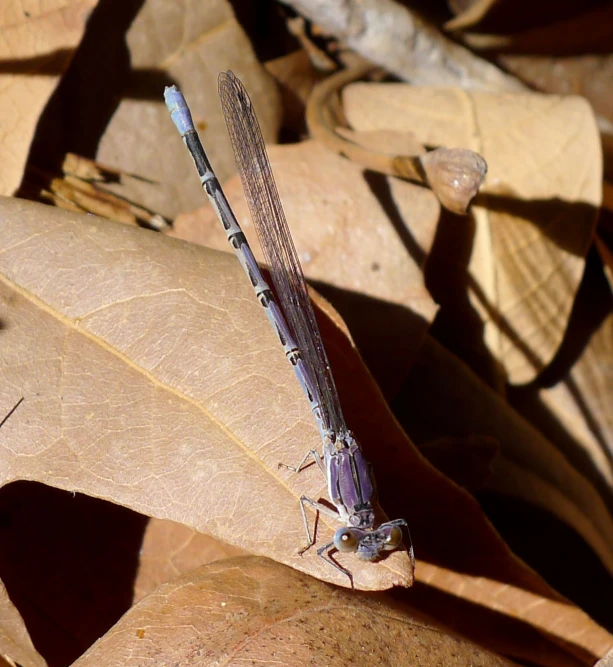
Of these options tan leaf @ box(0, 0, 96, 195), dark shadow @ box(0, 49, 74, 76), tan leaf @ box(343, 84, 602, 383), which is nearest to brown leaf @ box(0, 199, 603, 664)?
tan leaf @ box(0, 0, 96, 195)

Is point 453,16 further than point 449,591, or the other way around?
point 453,16

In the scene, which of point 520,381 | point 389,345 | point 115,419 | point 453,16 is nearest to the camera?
point 115,419

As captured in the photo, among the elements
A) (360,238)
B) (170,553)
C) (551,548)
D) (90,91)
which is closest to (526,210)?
(360,238)

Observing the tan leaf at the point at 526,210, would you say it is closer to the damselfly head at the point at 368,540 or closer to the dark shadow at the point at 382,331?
the dark shadow at the point at 382,331

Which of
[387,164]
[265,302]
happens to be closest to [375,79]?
[387,164]

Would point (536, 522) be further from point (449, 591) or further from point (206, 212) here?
point (206, 212)
